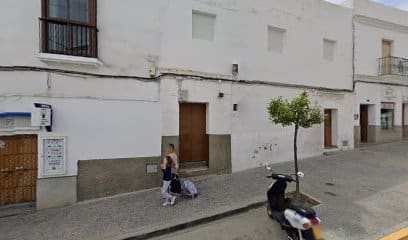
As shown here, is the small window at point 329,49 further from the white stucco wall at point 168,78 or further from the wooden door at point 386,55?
the wooden door at point 386,55

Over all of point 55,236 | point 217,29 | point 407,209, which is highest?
point 217,29

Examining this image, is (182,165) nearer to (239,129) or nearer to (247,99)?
(239,129)

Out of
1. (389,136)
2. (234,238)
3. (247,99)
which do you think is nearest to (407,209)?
(234,238)

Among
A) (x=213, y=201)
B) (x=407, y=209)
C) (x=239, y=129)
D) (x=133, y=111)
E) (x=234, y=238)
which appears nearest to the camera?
(x=234, y=238)

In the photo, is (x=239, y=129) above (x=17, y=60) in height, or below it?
below

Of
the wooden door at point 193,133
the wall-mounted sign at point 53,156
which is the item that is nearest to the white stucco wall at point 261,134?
the wooden door at point 193,133

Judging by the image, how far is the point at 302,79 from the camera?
10.2 m

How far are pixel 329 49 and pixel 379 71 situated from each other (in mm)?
3293

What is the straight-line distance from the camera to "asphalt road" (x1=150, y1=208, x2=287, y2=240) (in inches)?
180

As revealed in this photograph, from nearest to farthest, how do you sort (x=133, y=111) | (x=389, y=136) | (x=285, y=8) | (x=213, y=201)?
(x=213, y=201) < (x=133, y=111) < (x=285, y=8) < (x=389, y=136)

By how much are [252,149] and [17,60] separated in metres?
7.10

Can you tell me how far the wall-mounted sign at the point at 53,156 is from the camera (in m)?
6.13

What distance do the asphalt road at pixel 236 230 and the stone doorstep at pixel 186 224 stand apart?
0.27ft

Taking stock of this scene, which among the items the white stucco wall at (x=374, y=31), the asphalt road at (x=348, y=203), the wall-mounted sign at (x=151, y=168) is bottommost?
the asphalt road at (x=348, y=203)
